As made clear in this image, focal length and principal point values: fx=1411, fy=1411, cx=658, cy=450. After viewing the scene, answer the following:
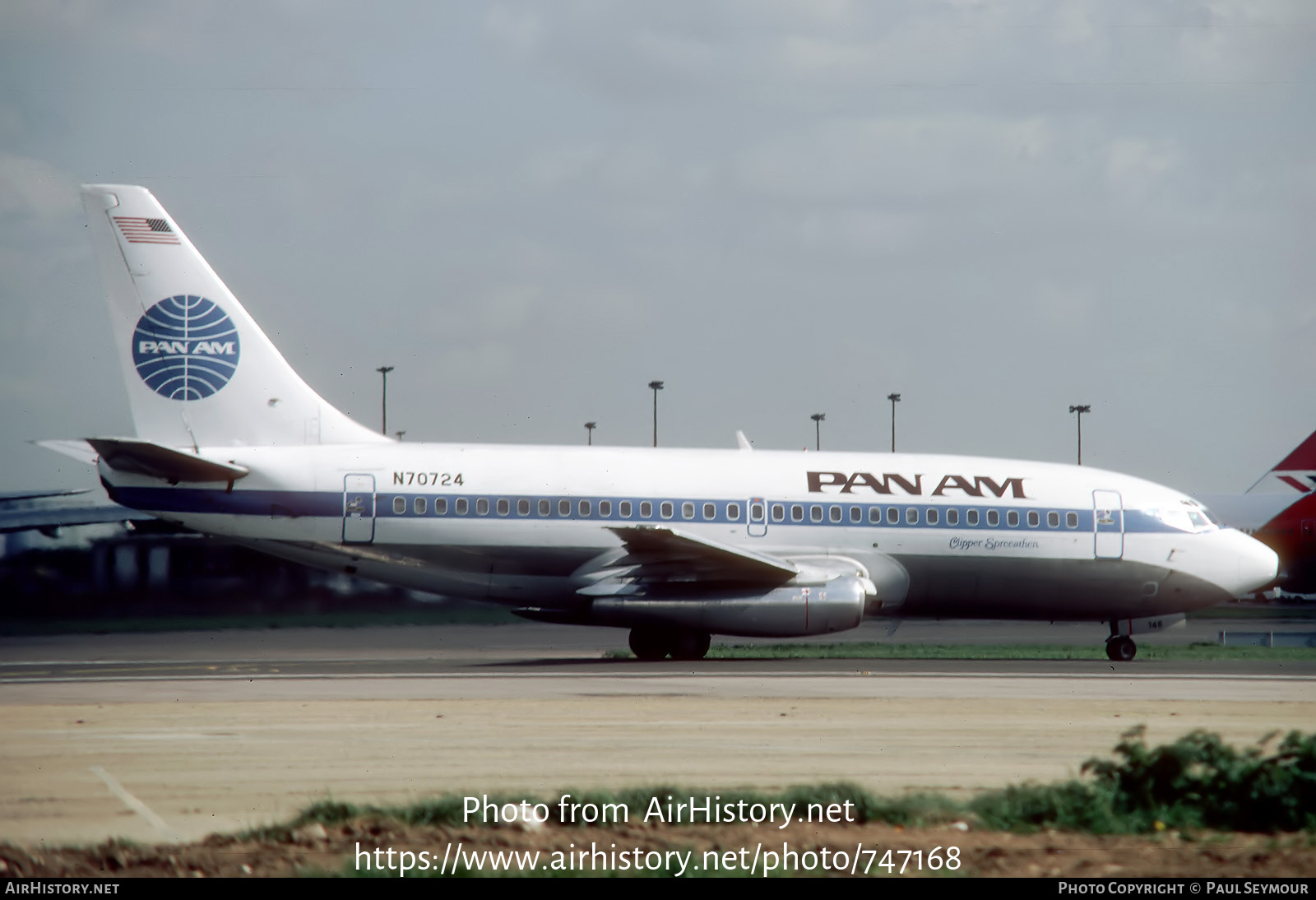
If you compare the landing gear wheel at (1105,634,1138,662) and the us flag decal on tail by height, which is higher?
the us flag decal on tail

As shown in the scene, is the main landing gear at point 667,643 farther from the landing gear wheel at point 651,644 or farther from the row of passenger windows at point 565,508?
the row of passenger windows at point 565,508

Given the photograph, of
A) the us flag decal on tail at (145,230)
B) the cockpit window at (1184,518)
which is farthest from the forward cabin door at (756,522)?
the us flag decal on tail at (145,230)

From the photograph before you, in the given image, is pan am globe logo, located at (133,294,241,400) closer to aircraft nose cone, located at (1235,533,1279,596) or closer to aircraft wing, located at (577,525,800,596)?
aircraft wing, located at (577,525,800,596)

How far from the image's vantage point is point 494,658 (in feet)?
83.0

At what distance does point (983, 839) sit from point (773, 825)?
1.20 m

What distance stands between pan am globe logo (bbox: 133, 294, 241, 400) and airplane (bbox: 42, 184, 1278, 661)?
32 mm

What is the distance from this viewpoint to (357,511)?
23484 millimetres

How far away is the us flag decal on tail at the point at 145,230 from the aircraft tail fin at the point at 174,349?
1 centimetres

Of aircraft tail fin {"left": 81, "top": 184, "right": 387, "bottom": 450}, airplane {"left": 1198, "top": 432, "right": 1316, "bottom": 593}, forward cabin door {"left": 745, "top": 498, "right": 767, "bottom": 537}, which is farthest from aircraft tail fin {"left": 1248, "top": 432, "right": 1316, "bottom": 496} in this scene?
aircraft tail fin {"left": 81, "top": 184, "right": 387, "bottom": 450}

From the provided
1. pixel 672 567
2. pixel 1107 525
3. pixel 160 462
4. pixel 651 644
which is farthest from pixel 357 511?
pixel 1107 525

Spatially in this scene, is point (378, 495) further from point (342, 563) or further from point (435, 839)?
point (435, 839)

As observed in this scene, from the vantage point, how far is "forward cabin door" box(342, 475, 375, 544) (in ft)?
76.9

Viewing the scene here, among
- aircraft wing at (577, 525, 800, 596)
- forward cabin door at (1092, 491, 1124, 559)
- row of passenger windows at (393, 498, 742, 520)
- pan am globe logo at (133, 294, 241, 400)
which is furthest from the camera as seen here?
forward cabin door at (1092, 491, 1124, 559)

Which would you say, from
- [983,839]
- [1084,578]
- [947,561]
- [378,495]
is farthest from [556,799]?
[1084,578]
